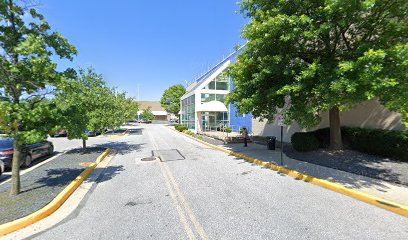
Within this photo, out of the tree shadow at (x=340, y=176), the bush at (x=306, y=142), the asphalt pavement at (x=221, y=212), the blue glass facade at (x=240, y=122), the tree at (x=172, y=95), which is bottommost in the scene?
the asphalt pavement at (x=221, y=212)

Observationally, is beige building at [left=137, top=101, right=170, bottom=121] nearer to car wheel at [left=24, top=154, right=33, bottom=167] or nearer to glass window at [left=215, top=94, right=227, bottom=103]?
glass window at [left=215, top=94, right=227, bottom=103]

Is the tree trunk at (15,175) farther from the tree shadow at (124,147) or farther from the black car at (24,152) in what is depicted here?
the tree shadow at (124,147)

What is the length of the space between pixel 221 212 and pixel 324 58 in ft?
23.3

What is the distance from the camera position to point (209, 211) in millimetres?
5082

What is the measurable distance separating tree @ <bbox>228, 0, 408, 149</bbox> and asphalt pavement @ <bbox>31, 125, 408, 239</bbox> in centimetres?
291

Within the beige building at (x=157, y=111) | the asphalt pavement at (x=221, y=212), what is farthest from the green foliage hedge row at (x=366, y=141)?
the beige building at (x=157, y=111)

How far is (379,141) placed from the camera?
29.3 feet

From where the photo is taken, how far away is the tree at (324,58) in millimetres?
5914

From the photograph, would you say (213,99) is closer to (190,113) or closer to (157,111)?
(190,113)

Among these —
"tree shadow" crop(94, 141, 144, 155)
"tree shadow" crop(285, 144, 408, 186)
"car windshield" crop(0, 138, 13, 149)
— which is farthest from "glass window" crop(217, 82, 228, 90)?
"car windshield" crop(0, 138, 13, 149)

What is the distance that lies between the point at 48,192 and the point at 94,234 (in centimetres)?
305

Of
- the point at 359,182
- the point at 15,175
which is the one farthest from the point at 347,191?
the point at 15,175

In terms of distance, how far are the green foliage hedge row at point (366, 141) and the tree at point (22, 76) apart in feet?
35.5

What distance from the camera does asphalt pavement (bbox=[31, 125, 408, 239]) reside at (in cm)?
413
